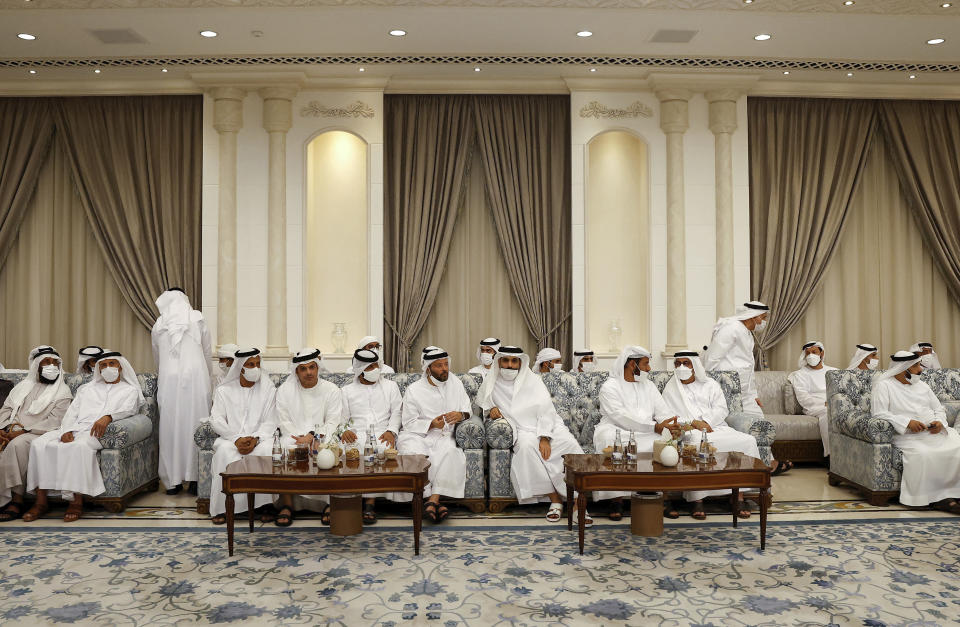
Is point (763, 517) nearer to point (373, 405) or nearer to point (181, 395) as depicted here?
point (373, 405)

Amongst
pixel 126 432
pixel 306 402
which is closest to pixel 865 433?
pixel 306 402

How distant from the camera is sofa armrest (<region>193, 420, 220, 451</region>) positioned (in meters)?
5.95

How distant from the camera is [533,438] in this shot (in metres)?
6.05

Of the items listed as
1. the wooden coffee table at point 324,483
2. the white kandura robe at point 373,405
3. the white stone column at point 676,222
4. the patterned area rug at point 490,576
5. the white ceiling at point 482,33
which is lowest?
the patterned area rug at point 490,576

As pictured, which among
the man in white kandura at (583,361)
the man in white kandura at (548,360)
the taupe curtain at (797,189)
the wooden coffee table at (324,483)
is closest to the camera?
the wooden coffee table at (324,483)

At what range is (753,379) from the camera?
7832mm

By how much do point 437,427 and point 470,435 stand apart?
0.87 feet

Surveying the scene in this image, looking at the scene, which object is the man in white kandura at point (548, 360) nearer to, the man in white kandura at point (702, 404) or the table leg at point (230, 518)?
the man in white kandura at point (702, 404)

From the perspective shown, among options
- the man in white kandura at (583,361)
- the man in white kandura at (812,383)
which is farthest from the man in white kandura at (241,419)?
the man in white kandura at (812,383)

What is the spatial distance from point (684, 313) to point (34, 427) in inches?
257

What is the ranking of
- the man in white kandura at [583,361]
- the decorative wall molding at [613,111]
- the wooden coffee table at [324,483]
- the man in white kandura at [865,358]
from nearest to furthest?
the wooden coffee table at [324,483] → the man in white kandura at [583,361] → the man in white kandura at [865,358] → the decorative wall molding at [613,111]

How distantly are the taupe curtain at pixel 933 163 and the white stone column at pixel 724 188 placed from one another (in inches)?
79.0

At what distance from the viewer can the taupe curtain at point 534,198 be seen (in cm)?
930

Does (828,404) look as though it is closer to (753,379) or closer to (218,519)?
(753,379)
